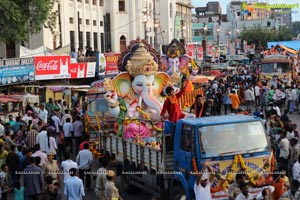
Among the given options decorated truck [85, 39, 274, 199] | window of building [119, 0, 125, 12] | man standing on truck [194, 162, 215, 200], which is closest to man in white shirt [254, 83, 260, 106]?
decorated truck [85, 39, 274, 199]

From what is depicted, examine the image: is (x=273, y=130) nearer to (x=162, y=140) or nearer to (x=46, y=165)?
(x=162, y=140)

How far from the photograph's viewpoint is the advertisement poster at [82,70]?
33344 mm

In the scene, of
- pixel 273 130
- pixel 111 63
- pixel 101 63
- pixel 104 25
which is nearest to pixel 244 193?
pixel 273 130

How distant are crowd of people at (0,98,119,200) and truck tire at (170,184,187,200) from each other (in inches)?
49.0

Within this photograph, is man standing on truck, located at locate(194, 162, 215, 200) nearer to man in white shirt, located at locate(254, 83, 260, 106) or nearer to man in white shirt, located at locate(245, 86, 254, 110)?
man in white shirt, located at locate(245, 86, 254, 110)

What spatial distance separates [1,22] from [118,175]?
19354 millimetres

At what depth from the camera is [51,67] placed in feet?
102

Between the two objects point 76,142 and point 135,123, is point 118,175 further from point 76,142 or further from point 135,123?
point 76,142

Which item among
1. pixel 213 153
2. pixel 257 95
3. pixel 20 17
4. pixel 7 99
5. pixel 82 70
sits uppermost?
pixel 20 17

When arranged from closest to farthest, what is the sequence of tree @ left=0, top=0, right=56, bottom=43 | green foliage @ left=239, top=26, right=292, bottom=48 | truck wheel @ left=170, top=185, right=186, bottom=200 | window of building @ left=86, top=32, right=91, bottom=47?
truck wheel @ left=170, top=185, right=186, bottom=200 < tree @ left=0, top=0, right=56, bottom=43 < window of building @ left=86, top=32, right=91, bottom=47 < green foliage @ left=239, top=26, right=292, bottom=48

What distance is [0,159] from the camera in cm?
1420

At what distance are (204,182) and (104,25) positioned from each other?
48.9 m

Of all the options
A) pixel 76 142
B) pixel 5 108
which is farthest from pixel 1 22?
pixel 76 142

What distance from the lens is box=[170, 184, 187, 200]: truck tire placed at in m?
11.2
